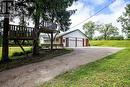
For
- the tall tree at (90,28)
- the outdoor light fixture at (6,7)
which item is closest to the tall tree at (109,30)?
the tall tree at (90,28)

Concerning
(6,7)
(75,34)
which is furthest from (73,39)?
(6,7)

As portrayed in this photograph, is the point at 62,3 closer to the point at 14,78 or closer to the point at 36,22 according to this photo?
the point at 36,22

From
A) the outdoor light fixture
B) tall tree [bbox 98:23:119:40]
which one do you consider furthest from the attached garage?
tall tree [bbox 98:23:119:40]

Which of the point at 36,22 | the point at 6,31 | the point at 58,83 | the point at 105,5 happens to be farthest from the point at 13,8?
the point at 105,5

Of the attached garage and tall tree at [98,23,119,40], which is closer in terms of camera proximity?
the attached garage

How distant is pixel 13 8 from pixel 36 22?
11.2 feet

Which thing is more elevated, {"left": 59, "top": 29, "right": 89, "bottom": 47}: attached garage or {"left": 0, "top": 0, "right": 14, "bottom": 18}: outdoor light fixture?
{"left": 0, "top": 0, "right": 14, "bottom": 18}: outdoor light fixture

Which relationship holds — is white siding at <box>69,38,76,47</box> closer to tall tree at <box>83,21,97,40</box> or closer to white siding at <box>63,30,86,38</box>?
white siding at <box>63,30,86,38</box>

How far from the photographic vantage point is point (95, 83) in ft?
28.1

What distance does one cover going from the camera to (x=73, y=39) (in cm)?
4522

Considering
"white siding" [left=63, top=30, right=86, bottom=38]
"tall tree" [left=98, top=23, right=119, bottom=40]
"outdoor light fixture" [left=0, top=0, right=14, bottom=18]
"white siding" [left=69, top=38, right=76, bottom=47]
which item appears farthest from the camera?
"tall tree" [left=98, top=23, right=119, bottom=40]

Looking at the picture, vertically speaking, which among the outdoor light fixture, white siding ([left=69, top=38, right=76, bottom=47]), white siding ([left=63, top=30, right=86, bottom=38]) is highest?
the outdoor light fixture

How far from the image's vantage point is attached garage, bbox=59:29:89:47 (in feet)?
142

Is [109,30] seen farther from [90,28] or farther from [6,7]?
[6,7]
